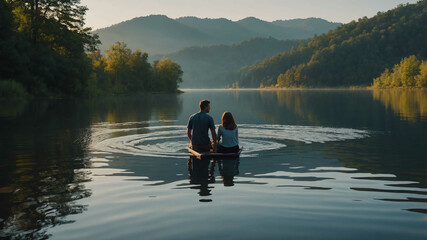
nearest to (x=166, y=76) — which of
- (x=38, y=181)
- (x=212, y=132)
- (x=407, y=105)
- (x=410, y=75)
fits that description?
(x=410, y=75)

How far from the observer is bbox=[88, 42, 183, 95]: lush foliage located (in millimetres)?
135025

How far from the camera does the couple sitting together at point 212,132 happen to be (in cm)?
1608

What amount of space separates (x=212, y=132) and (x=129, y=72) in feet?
454

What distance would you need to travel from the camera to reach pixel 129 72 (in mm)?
149875

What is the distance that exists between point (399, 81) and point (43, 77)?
464 feet

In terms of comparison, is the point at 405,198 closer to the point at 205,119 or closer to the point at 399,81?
the point at 205,119

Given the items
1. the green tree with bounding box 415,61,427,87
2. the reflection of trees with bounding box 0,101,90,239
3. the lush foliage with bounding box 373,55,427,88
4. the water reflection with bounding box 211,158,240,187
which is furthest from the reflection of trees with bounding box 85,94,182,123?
the lush foliage with bounding box 373,55,427,88

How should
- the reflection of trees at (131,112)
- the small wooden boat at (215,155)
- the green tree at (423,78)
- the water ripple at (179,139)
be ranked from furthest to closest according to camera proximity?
the green tree at (423,78)
the reflection of trees at (131,112)
the water ripple at (179,139)
the small wooden boat at (215,155)

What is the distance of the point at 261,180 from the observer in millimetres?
12117

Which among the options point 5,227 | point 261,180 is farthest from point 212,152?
point 5,227

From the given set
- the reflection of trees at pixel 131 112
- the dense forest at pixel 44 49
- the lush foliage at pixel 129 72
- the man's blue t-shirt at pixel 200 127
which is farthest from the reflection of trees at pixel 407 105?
the lush foliage at pixel 129 72

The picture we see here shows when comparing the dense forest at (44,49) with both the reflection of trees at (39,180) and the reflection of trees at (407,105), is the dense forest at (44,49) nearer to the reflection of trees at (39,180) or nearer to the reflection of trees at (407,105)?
the reflection of trees at (39,180)

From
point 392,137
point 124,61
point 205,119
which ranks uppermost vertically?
point 124,61

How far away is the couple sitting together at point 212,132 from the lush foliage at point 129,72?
109 meters
